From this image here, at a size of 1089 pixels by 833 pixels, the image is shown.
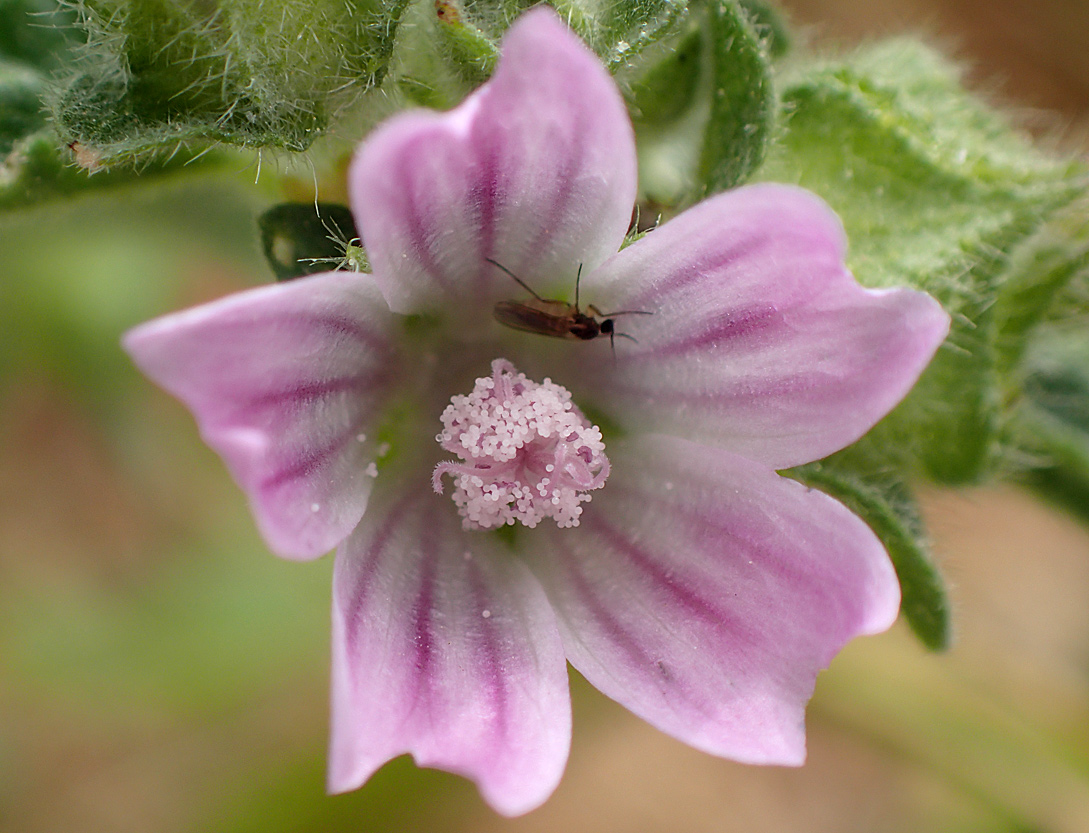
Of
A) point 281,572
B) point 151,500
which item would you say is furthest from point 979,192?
point 151,500

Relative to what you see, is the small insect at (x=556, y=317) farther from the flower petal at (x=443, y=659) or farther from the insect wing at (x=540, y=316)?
the flower petal at (x=443, y=659)

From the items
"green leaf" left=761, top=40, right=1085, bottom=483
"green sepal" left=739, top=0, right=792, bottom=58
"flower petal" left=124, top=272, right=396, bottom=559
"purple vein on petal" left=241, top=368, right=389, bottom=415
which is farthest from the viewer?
"green sepal" left=739, top=0, right=792, bottom=58

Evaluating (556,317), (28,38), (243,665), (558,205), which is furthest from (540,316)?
(243,665)

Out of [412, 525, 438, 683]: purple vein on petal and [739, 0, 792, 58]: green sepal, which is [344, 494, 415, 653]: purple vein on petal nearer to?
[412, 525, 438, 683]: purple vein on petal

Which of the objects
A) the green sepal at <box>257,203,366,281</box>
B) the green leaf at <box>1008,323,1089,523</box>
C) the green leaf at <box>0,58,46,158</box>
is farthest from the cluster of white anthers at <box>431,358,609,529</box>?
the green leaf at <box>1008,323,1089,523</box>

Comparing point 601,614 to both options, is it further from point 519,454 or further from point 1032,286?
point 1032,286

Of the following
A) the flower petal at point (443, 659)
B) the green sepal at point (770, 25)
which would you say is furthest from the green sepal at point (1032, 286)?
the flower petal at point (443, 659)
